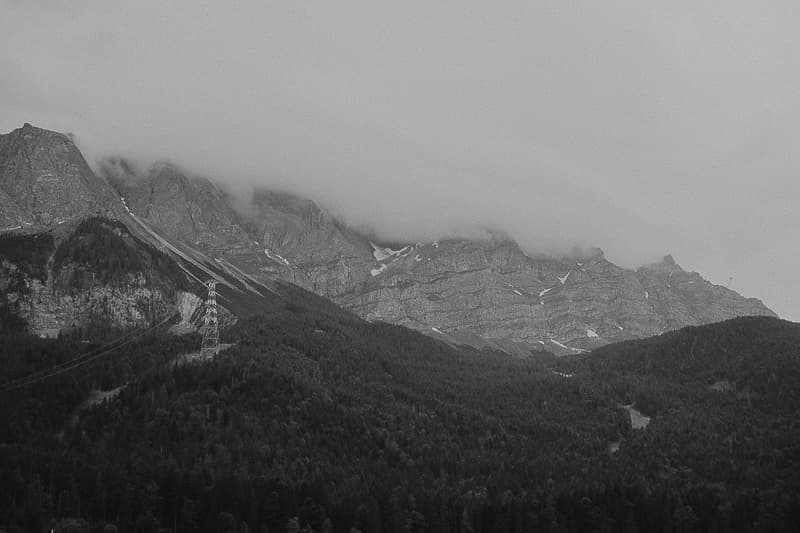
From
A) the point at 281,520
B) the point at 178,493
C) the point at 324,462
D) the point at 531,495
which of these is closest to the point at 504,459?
the point at 531,495

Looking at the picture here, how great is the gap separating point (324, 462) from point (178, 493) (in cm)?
4033

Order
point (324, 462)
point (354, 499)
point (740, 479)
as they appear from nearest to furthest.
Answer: point (354, 499)
point (324, 462)
point (740, 479)

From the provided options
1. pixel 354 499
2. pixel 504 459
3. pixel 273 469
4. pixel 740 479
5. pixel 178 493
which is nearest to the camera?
pixel 178 493

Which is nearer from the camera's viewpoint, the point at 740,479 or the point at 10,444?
the point at 10,444

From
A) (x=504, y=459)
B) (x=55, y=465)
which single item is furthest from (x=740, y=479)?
(x=55, y=465)

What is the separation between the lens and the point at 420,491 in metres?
152

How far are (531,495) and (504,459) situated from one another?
3103cm

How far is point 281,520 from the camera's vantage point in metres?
126

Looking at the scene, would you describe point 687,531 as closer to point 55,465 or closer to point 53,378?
point 55,465

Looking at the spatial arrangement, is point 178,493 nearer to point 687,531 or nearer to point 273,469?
point 273,469

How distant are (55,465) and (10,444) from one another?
20651 mm

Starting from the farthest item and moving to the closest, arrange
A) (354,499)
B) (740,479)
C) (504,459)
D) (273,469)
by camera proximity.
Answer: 1. (504,459)
2. (740,479)
3. (273,469)
4. (354,499)

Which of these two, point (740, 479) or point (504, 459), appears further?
point (504, 459)

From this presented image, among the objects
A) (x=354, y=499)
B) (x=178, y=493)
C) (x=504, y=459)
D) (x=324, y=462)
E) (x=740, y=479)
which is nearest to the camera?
(x=178, y=493)
